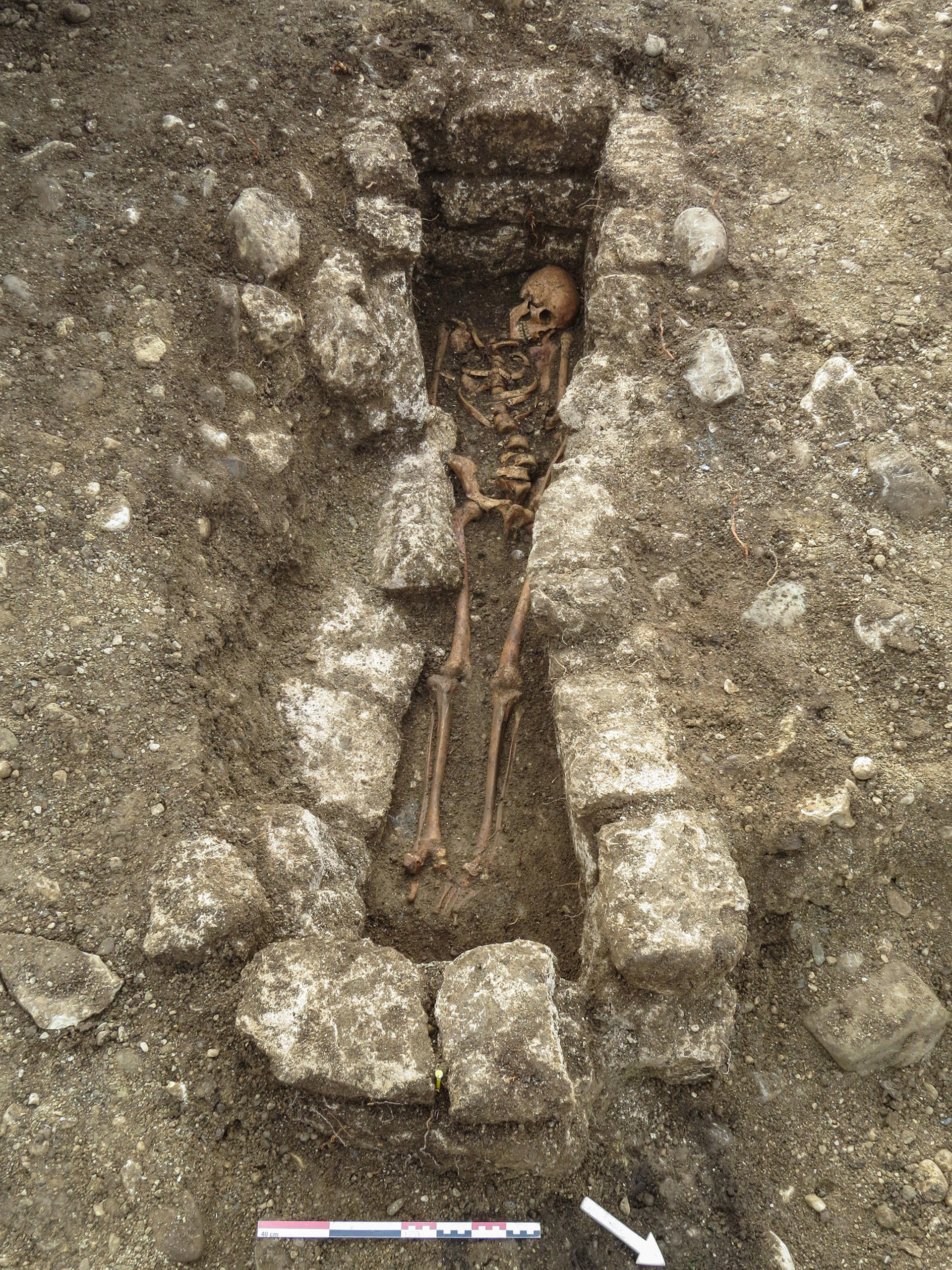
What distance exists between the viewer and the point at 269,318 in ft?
12.1

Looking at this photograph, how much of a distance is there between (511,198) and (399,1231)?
193 inches

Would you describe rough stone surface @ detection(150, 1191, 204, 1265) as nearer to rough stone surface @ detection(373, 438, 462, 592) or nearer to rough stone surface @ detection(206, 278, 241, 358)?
rough stone surface @ detection(373, 438, 462, 592)

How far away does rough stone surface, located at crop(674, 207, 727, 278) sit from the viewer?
3992 mm

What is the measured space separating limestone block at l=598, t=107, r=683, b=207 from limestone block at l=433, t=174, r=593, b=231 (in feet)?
1.01

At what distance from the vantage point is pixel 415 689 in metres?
3.84

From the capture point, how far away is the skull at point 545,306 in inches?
189

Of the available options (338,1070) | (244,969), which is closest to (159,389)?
(244,969)

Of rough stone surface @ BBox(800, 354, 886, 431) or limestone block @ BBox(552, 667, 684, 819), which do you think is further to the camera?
rough stone surface @ BBox(800, 354, 886, 431)

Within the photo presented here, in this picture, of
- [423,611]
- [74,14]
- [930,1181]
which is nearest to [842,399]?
[423,611]

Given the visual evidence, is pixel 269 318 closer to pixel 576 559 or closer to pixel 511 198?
pixel 576 559

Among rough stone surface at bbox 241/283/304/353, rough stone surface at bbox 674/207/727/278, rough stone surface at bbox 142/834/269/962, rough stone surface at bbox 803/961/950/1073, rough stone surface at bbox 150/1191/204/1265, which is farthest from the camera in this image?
rough stone surface at bbox 674/207/727/278

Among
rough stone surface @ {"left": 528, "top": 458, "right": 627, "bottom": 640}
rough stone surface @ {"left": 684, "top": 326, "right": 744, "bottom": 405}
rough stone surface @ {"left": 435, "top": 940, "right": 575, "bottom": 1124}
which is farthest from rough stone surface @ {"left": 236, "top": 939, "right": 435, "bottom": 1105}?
rough stone surface @ {"left": 684, "top": 326, "right": 744, "bottom": 405}

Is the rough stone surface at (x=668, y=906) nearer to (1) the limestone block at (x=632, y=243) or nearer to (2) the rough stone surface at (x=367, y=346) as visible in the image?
(2) the rough stone surface at (x=367, y=346)

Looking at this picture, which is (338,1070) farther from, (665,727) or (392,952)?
(665,727)
